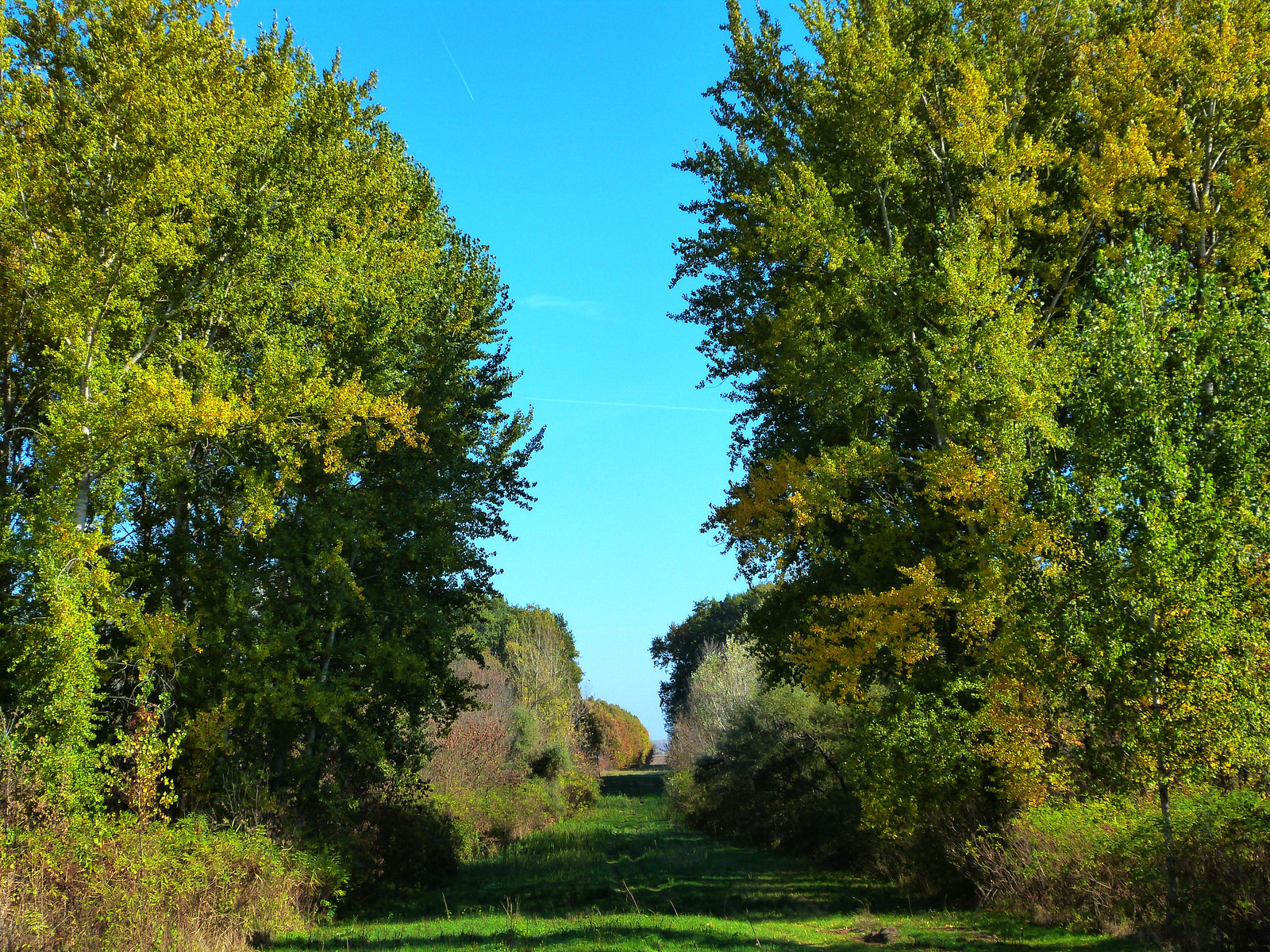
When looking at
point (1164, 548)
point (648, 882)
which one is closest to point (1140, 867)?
point (1164, 548)

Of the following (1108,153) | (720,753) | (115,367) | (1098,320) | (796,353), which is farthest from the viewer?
(720,753)

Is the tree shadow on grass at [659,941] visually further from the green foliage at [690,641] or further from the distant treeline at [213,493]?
the green foliage at [690,641]

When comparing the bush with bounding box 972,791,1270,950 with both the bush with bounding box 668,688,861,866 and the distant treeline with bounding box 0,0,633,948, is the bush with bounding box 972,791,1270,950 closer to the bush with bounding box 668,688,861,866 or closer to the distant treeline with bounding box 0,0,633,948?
the bush with bounding box 668,688,861,866

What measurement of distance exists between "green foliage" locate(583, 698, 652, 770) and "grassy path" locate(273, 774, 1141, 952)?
31.6 meters

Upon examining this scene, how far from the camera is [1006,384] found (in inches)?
564

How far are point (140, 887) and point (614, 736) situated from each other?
74167 millimetres

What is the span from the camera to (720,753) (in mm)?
34375

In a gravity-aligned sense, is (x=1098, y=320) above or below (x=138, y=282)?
below

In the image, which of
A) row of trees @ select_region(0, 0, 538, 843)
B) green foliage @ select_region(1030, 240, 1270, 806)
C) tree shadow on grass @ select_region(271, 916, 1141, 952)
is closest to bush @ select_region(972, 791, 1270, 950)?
green foliage @ select_region(1030, 240, 1270, 806)

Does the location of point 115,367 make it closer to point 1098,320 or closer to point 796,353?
point 796,353

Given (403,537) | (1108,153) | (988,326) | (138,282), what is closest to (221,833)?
(403,537)

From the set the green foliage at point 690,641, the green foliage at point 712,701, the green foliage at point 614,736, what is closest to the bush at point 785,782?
the green foliage at point 712,701

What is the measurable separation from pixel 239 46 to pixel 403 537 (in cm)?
1268

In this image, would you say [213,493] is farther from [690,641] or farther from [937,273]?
[690,641]
